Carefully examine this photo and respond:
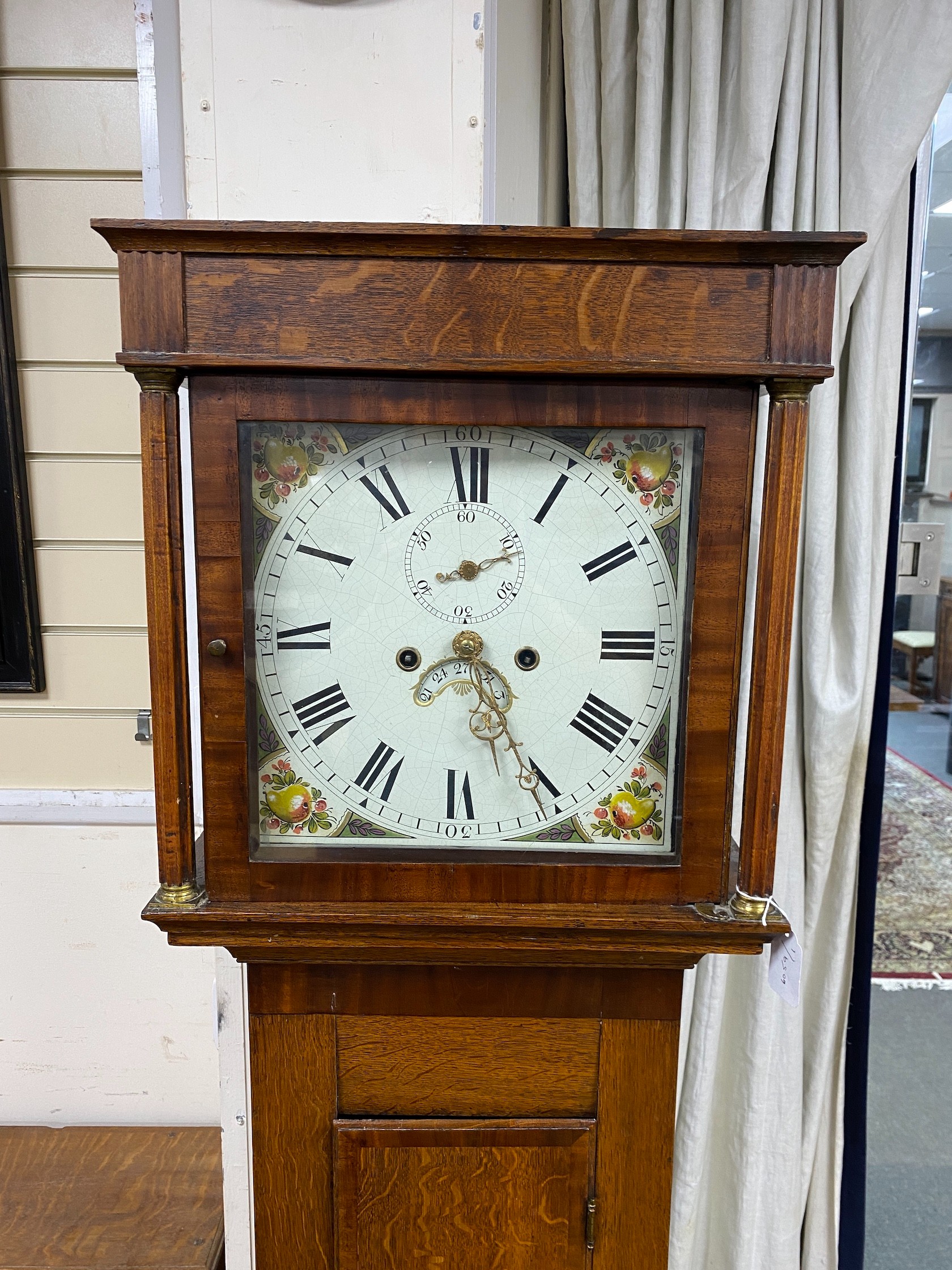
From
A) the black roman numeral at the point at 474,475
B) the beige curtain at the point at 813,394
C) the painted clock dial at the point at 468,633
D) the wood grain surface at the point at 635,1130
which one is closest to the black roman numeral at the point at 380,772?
the painted clock dial at the point at 468,633

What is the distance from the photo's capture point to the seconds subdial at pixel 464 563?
2.23 ft

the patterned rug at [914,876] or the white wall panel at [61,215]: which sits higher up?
the white wall panel at [61,215]

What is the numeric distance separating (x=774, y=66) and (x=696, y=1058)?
4.42ft

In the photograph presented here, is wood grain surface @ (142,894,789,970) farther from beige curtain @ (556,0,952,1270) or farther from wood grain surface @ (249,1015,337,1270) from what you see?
beige curtain @ (556,0,952,1270)

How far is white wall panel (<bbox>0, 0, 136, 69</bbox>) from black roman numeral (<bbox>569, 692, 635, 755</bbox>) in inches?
48.5

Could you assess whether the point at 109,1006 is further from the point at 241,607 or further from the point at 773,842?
the point at 773,842

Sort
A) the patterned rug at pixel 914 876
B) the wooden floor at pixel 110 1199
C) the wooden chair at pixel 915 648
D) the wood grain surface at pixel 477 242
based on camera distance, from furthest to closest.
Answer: the patterned rug at pixel 914 876 → the wooden chair at pixel 915 648 → the wooden floor at pixel 110 1199 → the wood grain surface at pixel 477 242

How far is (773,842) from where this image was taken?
0.69 m

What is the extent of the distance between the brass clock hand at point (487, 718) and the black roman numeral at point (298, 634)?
112 mm

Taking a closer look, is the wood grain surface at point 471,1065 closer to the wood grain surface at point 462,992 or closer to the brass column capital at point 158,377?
the wood grain surface at point 462,992

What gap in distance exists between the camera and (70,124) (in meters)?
1.26

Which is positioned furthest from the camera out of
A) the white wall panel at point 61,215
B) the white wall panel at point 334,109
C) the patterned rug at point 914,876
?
the patterned rug at point 914,876

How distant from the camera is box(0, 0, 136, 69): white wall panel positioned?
1226mm

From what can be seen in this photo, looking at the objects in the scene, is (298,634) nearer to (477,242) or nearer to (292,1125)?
(477,242)
